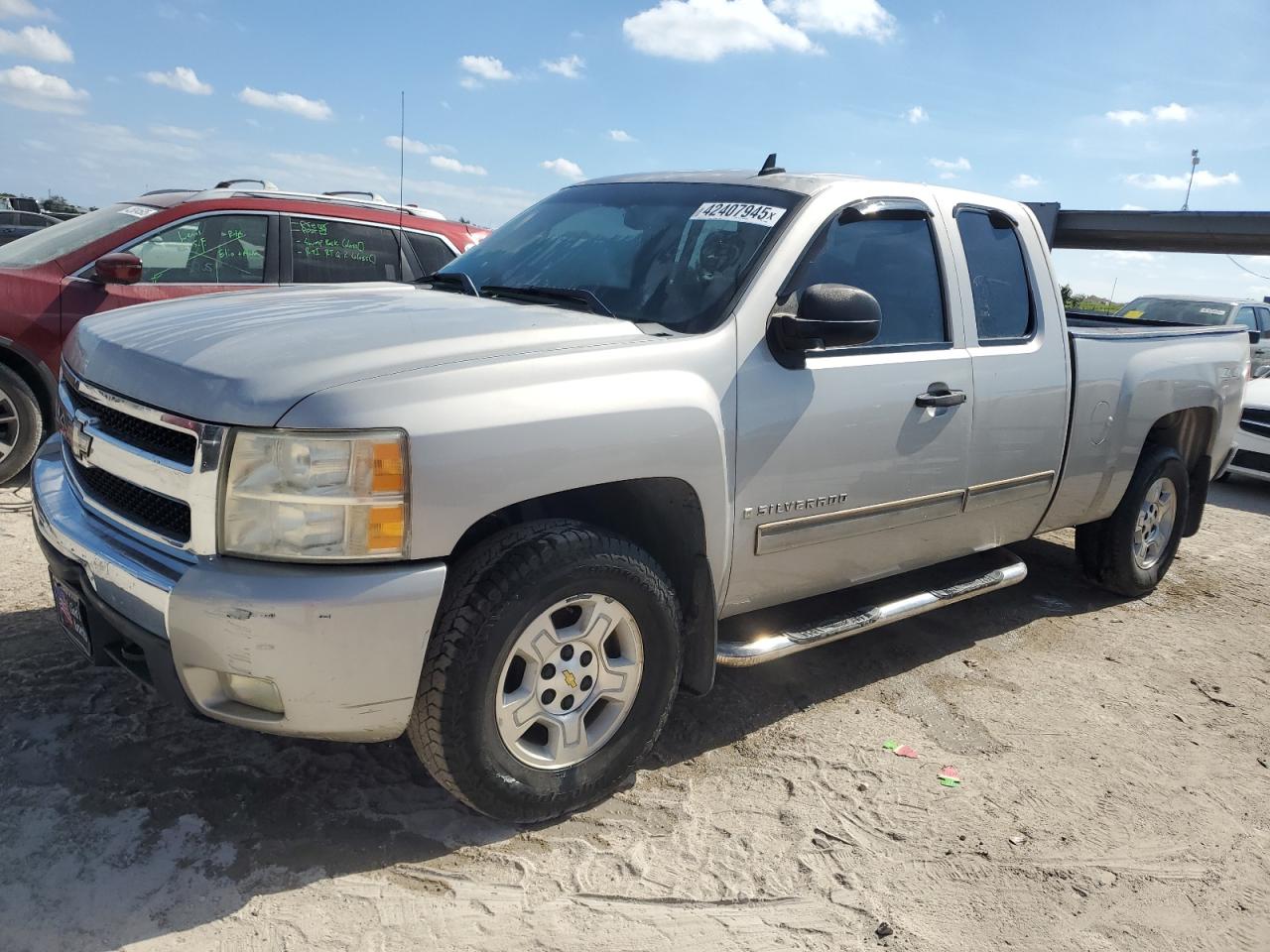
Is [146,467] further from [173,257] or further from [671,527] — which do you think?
[173,257]

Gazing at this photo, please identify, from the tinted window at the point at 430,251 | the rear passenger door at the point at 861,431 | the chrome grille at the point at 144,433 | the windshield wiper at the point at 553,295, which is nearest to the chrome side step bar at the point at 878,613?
the rear passenger door at the point at 861,431

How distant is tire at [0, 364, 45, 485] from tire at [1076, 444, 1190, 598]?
5.85 meters

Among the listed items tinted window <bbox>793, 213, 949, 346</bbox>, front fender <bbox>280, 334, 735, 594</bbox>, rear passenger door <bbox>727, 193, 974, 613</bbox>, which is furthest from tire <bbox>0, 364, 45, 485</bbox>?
tinted window <bbox>793, 213, 949, 346</bbox>

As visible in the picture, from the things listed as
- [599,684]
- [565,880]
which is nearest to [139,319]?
[599,684]

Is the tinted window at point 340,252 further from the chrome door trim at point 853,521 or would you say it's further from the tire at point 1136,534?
the tire at point 1136,534

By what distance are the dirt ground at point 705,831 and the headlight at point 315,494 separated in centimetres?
88

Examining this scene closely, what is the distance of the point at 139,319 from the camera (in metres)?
3.08

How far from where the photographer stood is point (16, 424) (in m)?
5.75

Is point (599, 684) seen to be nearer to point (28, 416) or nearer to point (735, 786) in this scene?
point (735, 786)

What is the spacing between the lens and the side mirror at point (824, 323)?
3.03 metres

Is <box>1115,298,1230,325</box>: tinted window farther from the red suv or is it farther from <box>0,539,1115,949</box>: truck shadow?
<box>0,539,1115,949</box>: truck shadow

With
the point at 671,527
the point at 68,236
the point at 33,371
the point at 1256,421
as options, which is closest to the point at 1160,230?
the point at 1256,421

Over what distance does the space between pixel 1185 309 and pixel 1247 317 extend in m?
1.13

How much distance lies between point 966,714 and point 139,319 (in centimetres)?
321
